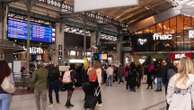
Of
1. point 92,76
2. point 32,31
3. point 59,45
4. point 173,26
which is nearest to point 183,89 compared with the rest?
point 92,76

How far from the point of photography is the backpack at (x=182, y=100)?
6.16 m

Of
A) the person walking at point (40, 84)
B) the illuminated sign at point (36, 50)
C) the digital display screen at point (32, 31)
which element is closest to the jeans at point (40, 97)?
the person walking at point (40, 84)

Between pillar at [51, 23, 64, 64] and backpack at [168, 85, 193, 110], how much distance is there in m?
25.7

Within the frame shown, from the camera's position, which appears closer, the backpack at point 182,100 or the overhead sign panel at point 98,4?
the backpack at point 182,100

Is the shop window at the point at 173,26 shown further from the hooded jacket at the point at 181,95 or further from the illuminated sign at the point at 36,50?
the hooded jacket at the point at 181,95

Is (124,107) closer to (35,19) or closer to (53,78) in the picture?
(53,78)

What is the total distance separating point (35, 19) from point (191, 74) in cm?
2435

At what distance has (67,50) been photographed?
34.4 m

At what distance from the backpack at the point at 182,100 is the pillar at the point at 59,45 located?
84.3ft

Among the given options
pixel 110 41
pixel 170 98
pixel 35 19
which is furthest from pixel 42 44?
pixel 170 98

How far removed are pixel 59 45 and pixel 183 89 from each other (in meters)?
26.5

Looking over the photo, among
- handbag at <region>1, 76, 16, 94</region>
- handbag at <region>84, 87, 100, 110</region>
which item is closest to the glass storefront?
handbag at <region>84, 87, 100, 110</region>

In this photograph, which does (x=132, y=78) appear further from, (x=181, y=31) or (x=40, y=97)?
(x=181, y=31)

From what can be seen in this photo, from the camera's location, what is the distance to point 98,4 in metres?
16.4
